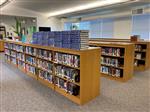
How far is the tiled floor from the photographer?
274 centimetres

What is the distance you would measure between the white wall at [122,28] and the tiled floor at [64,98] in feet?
15.3

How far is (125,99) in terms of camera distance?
3.12 meters

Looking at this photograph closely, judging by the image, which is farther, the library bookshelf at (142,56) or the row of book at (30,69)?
the library bookshelf at (142,56)

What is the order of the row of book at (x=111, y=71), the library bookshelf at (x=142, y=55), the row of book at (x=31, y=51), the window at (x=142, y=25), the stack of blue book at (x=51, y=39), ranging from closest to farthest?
the stack of blue book at (x=51, y=39) → the row of book at (x=111, y=71) → the row of book at (x=31, y=51) → the library bookshelf at (x=142, y=55) → the window at (x=142, y=25)

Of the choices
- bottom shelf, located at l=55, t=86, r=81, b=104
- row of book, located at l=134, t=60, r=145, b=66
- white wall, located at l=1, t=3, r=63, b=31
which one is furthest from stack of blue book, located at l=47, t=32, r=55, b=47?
white wall, located at l=1, t=3, r=63, b=31

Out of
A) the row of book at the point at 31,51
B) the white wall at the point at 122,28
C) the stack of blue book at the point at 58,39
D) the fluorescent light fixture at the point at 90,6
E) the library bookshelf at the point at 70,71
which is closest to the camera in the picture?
the library bookshelf at the point at 70,71

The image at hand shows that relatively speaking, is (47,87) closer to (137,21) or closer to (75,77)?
(75,77)

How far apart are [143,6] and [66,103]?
22.0ft

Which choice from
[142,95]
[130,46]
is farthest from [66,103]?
[130,46]

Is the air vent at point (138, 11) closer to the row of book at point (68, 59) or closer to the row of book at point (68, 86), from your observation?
the row of book at point (68, 59)

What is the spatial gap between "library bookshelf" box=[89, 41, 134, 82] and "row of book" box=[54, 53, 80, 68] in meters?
1.75

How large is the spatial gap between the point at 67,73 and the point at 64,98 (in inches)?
21.5

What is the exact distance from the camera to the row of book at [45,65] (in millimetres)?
3717

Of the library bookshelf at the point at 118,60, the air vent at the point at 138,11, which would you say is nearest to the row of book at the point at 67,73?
the library bookshelf at the point at 118,60
